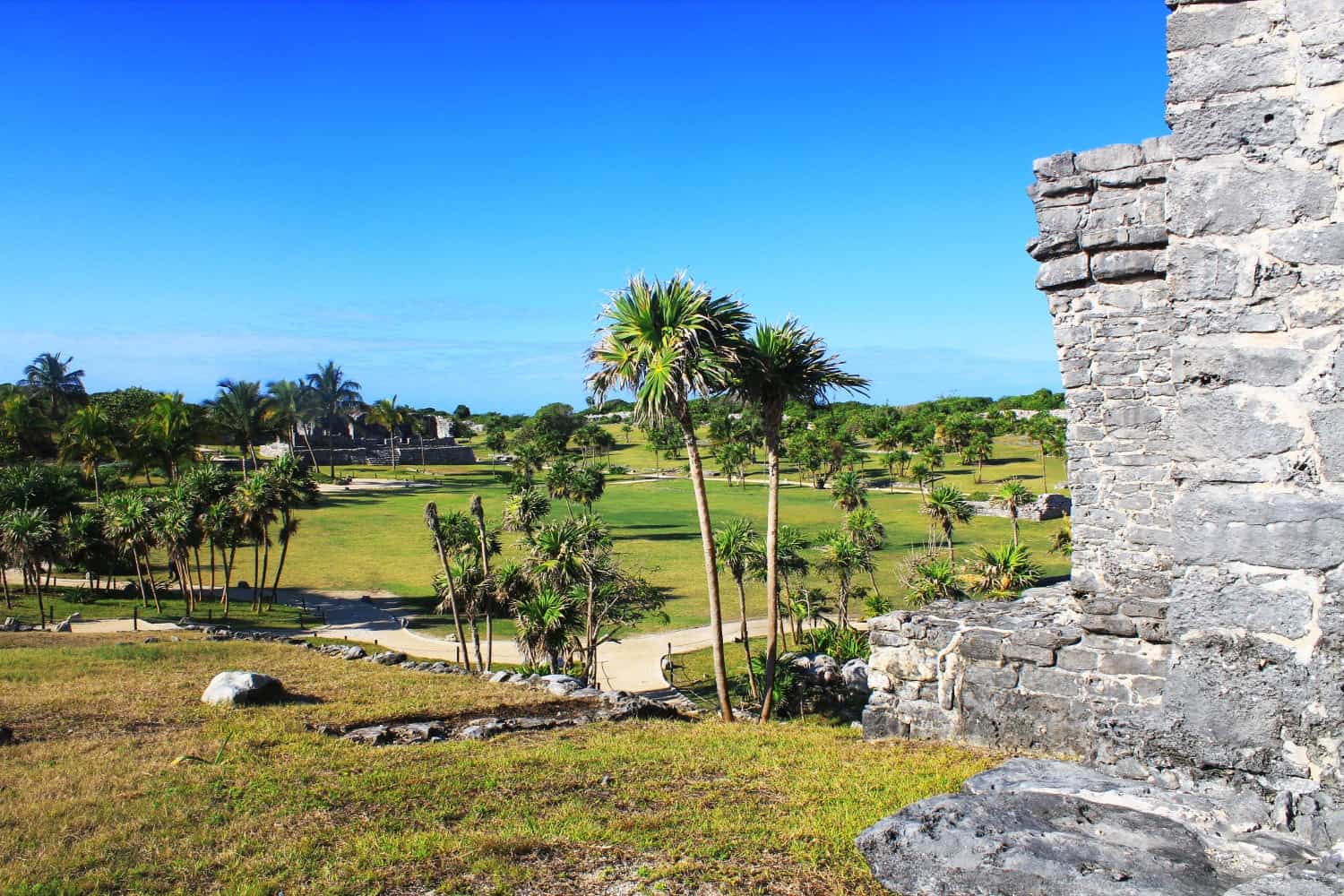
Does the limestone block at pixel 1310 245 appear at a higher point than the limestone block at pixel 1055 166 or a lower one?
lower

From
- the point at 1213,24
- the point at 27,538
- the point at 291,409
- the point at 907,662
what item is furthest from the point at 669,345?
the point at 291,409

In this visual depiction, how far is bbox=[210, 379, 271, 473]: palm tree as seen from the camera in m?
82.2

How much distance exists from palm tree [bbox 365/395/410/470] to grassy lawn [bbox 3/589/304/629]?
67709mm

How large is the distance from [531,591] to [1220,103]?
88.0 feet

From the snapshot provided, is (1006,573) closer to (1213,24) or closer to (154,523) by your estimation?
(1213,24)

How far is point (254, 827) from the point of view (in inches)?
295

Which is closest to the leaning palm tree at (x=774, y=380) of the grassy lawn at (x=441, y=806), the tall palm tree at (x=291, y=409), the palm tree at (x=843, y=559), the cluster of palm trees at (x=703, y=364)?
the cluster of palm trees at (x=703, y=364)

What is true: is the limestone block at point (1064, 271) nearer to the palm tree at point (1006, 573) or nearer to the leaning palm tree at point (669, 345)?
the leaning palm tree at point (669, 345)

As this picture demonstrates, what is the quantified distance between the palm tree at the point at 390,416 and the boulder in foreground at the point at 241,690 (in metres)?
97.3

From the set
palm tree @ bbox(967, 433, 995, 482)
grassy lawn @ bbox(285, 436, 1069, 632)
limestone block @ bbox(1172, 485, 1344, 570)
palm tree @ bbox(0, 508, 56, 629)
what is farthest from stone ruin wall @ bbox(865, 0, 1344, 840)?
palm tree @ bbox(967, 433, 995, 482)

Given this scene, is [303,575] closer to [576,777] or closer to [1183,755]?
[576,777]

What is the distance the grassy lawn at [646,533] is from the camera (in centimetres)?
4491

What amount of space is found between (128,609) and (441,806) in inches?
1481

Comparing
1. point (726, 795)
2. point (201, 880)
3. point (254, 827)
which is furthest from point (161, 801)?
point (726, 795)
